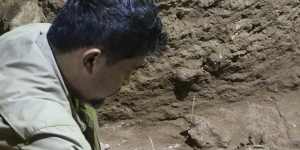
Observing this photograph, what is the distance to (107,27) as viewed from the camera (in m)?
1.70

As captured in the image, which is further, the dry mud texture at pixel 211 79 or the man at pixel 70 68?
the dry mud texture at pixel 211 79

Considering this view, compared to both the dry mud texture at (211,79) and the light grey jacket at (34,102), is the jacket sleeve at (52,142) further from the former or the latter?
the dry mud texture at (211,79)

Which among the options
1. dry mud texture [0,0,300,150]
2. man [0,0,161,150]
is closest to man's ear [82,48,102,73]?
man [0,0,161,150]

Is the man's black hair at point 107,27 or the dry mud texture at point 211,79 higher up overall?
the man's black hair at point 107,27

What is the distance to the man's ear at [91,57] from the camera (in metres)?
1.72

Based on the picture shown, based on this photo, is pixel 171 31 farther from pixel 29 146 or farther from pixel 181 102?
pixel 29 146

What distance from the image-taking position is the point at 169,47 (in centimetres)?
349

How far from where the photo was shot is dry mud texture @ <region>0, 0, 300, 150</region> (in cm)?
345

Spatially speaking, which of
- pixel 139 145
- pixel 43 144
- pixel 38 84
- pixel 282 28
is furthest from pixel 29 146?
pixel 282 28

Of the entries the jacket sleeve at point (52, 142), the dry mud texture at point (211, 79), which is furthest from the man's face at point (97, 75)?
the dry mud texture at point (211, 79)

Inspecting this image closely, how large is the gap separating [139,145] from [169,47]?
19.7 inches

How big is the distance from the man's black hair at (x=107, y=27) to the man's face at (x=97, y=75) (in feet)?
0.07

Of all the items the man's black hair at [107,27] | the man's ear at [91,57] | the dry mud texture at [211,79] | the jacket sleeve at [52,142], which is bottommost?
the dry mud texture at [211,79]

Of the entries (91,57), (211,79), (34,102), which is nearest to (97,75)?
(91,57)
